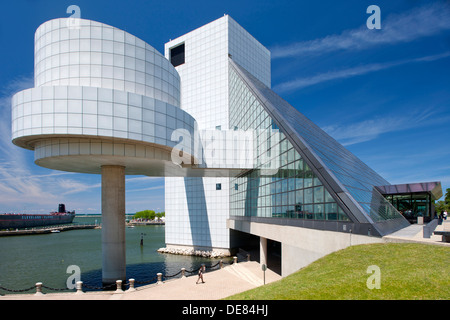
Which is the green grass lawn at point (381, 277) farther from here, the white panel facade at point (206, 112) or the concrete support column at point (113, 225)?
the white panel facade at point (206, 112)

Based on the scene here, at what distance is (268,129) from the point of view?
27.9m

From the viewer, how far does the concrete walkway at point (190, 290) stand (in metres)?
20.0

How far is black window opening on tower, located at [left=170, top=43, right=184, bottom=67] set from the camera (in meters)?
54.8

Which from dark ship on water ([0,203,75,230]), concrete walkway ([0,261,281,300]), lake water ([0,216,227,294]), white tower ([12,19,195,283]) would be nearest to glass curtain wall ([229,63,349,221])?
concrete walkway ([0,261,281,300])

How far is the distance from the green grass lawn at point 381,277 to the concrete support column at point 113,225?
60.9 feet

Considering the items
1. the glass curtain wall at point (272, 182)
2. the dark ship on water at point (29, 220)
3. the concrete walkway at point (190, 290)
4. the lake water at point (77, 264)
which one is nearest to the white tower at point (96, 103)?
the concrete walkway at point (190, 290)

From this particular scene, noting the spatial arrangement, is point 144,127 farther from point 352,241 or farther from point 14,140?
point 352,241

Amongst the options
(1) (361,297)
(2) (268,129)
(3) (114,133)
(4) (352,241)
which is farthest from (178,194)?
(1) (361,297)

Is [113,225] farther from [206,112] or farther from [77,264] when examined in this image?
[206,112]

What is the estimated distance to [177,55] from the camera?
182ft

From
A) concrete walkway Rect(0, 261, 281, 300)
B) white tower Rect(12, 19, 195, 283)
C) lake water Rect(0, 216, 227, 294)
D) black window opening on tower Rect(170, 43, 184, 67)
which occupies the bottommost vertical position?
lake water Rect(0, 216, 227, 294)

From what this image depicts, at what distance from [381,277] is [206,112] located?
4237 cm

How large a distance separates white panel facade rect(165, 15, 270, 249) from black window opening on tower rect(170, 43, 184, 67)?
1455 mm

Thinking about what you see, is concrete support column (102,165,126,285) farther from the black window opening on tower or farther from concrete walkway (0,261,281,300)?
the black window opening on tower
